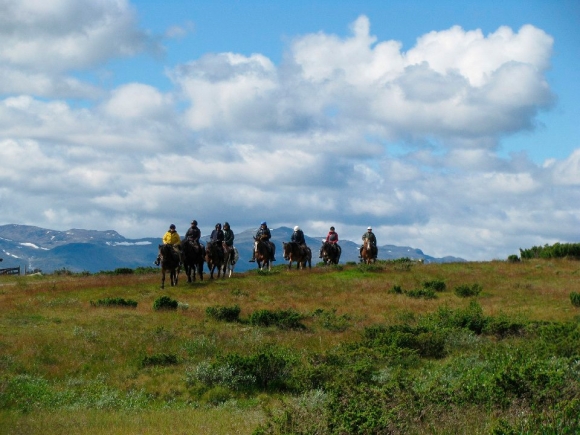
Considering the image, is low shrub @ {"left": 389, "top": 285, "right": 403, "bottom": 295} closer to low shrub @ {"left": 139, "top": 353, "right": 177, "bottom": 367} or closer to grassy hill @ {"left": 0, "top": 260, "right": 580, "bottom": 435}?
grassy hill @ {"left": 0, "top": 260, "right": 580, "bottom": 435}

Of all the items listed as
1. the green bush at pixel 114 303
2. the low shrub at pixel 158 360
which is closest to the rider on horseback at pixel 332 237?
the green bush at pixel 114 303

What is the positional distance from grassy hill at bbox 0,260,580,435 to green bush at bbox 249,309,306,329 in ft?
0.17

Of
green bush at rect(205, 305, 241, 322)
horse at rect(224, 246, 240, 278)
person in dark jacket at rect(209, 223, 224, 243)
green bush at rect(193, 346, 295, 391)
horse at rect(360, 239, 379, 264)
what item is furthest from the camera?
horse at rect(360, 239, 379, 264)

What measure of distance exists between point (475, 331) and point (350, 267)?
19645 millimetres

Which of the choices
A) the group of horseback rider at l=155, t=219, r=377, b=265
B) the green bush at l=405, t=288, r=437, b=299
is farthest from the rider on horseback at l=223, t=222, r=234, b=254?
the green bush at l=405, t=288, r=437, b=299

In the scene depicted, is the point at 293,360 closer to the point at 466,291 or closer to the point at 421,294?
the point at 421,294

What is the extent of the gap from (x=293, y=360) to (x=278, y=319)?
6296 millimetres

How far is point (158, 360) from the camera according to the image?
18531 mm

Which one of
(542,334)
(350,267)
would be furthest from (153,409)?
(350,267)

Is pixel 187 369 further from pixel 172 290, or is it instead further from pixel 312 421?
pixel 172 290

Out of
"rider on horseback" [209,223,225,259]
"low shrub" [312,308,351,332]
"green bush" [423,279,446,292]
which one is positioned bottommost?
"low shrub" [312,308,351,332]

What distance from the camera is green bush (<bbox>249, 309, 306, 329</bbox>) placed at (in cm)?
2391

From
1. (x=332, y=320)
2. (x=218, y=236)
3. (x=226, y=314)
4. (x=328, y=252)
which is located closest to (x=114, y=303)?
(x=226, y=314)

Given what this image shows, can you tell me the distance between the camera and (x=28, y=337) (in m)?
21.0
